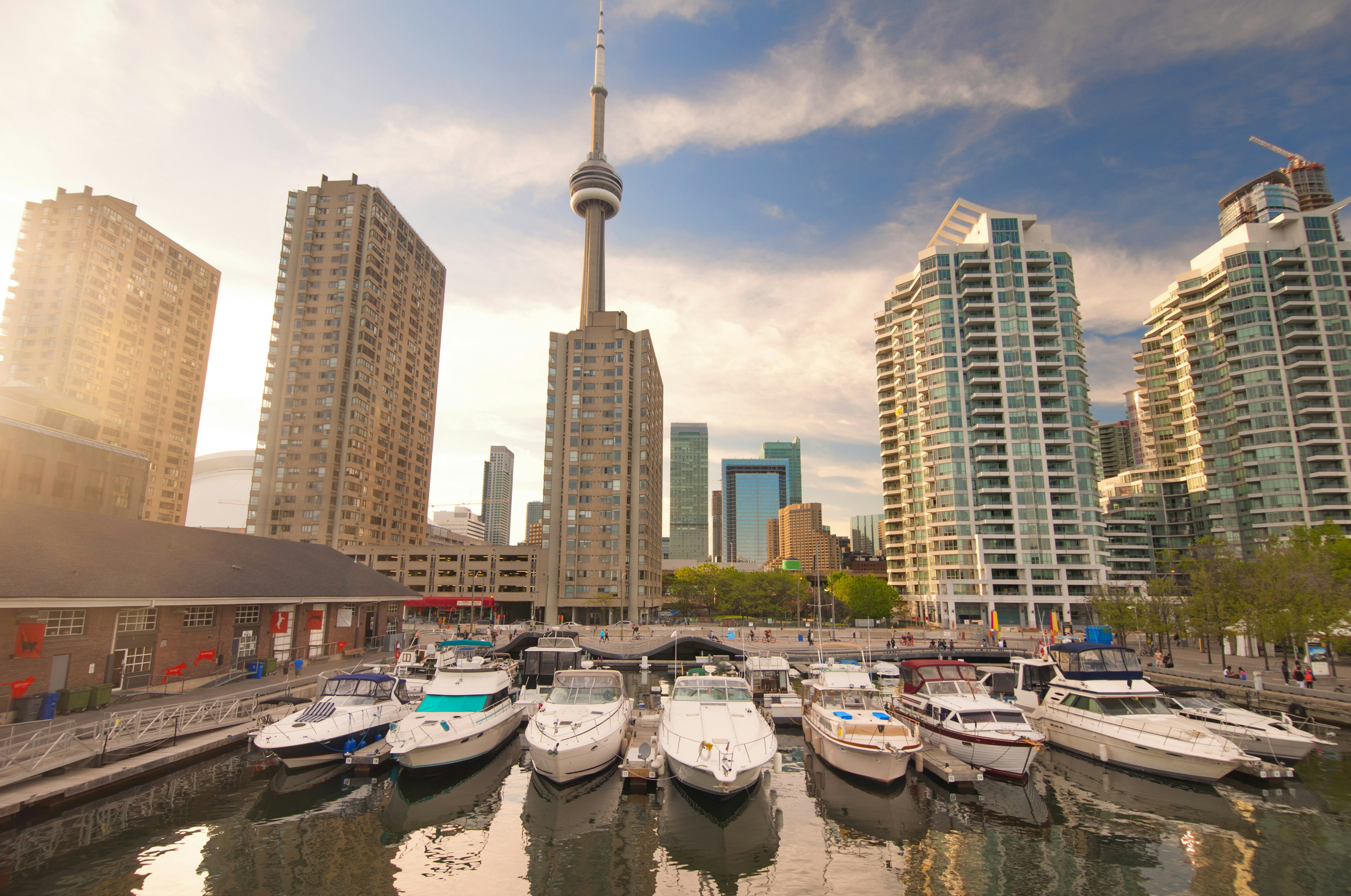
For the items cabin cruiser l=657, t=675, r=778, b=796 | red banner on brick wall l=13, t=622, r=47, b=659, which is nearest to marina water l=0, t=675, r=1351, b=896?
cabin cruiser l=657, t=675, r=778, b=796

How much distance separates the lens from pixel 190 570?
35.2 m

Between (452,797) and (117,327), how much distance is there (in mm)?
147260

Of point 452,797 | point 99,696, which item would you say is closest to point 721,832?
point 452,797

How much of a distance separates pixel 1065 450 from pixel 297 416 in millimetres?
131541

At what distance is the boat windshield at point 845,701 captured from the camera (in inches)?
1059

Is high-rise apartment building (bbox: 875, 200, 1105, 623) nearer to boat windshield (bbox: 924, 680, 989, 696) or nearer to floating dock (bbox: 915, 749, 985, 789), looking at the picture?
boat windshield (bbox: 924, 680, 989, 696)

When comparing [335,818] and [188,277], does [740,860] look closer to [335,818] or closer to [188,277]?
[335,818]

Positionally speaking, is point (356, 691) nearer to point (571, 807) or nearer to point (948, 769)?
point (571, 807)

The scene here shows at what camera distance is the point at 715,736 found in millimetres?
21719

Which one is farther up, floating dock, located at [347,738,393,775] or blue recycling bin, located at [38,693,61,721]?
blue recycling bin, located at [38,693,61,721]

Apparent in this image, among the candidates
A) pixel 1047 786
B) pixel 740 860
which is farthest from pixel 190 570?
pixel 1047 786

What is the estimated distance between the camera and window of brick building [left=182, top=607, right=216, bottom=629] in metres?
34.5

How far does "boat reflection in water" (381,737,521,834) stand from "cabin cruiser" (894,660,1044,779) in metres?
17.4

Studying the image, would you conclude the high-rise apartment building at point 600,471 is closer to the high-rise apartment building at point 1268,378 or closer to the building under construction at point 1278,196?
the high-rise apartment building at point 1268,378
